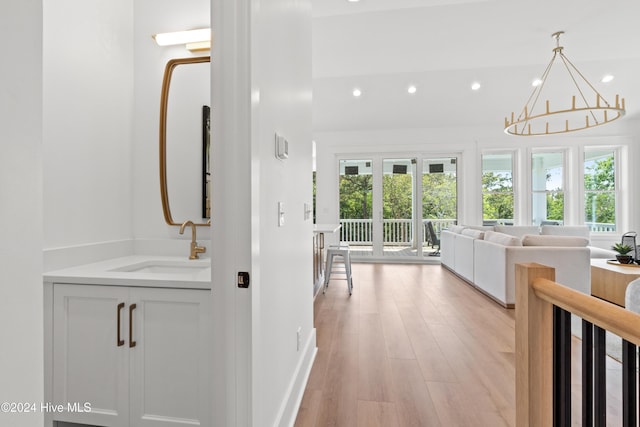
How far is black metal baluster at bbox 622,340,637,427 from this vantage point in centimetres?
81

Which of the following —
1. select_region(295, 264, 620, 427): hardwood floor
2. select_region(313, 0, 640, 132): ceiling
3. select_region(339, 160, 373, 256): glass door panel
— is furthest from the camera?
select_region(339, 160, 373, 256): glass door panel

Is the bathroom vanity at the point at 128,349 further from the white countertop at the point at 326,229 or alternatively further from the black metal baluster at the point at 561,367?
the white countertop at the point at 326,229

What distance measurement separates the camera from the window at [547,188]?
6.86 metres

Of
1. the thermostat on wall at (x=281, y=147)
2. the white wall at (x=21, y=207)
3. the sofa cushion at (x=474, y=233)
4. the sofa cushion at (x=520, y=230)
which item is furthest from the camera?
the sofa cushion at (x=520, y=230)

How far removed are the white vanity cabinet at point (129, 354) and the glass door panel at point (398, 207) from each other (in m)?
6.13

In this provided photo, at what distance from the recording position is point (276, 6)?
1514mm

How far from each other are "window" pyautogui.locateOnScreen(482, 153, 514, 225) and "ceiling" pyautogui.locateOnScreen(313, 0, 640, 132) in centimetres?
76

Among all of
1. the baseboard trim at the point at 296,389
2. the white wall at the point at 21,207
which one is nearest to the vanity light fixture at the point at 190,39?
the white wall at the point at 21,207

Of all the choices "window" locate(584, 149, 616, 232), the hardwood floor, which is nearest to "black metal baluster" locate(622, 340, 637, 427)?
the hardwood floor

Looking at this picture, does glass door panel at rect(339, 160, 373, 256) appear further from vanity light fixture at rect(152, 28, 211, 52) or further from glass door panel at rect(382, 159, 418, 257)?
vanity light fixture at rect(152, 28, 211, 52)

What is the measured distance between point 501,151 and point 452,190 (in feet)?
4.31

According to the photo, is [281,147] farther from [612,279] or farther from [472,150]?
[472,150]

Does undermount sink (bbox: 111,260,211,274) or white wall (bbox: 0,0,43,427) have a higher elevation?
white wall (bbox: 0,0,43,427)

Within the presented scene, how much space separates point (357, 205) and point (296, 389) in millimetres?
5699
